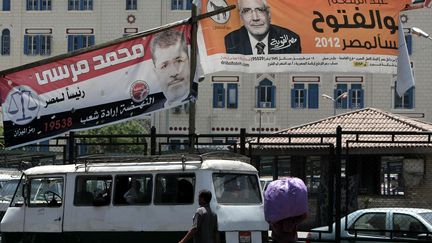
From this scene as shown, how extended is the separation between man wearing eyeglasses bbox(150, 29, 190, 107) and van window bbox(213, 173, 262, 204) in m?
2.13

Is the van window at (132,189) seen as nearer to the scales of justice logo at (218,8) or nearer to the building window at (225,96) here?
the scales of justice logo at (218,8)

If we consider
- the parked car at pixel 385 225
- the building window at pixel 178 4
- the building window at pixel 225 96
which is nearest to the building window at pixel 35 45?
the building window at pixel 178 4

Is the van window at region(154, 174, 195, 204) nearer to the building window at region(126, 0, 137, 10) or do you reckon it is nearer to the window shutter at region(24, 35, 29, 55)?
the building window at region(126, 0, 137, 10)

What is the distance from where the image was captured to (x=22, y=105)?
54.7 feet

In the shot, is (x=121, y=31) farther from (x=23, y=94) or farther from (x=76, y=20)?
(x=23, y=94)

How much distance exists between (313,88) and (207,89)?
721 centimetres

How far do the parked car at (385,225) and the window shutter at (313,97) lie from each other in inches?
1799

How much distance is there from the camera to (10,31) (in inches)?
2569

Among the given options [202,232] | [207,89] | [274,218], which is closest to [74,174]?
[202,232]

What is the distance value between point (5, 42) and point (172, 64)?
5145 centimetres

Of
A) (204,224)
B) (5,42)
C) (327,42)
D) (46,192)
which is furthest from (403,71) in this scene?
(5,42)

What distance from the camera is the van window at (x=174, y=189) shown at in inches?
570

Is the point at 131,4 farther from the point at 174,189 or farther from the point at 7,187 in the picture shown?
the point at 174,189

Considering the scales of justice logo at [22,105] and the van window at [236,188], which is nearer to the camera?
the van window at [236,188]
